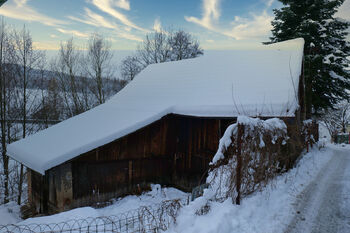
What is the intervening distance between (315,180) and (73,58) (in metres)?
23.5

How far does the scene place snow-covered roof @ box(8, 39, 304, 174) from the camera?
7.25 meters

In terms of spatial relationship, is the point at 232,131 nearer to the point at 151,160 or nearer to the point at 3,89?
the point at 151,160

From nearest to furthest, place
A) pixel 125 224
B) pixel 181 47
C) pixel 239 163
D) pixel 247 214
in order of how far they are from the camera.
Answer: pixel 247 214, pixel 239 163, pixel 125 224, pixel 181 47

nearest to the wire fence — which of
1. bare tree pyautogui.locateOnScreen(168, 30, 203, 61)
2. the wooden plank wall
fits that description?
the wooden plank wall

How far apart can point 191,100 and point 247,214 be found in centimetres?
525

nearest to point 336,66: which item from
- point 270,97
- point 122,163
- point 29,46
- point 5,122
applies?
point 270,97

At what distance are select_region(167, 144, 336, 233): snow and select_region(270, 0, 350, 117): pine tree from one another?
12894 mm

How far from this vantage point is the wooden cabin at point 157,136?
293 inches

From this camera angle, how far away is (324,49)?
1655 cm


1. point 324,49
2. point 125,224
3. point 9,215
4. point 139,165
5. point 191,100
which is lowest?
point 9,215

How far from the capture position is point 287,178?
6875 millimetres

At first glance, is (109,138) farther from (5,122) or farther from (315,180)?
(5,122)

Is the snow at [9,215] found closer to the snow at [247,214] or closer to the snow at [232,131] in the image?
the snow at [247,214]

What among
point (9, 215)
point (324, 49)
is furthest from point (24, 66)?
point (324, 49)
